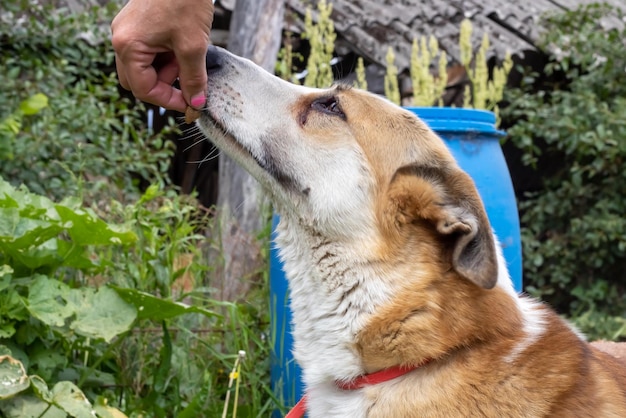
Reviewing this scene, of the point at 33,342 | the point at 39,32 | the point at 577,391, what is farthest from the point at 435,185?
the point at 39,32

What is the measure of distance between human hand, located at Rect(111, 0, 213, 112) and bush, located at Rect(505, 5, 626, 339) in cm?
454

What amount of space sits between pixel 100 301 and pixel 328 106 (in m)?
1.23

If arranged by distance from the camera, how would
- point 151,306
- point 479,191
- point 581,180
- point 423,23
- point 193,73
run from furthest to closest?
point 423,23 → point 581,180 → point 479,191 → point 151,306 → point 193,73

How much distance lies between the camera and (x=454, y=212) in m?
2.59

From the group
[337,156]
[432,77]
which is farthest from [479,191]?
[337,156]

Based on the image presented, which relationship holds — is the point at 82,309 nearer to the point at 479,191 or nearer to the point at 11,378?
the point at 11,378

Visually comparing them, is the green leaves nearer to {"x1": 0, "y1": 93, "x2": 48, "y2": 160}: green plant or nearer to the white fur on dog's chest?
the white fur on dog's chest

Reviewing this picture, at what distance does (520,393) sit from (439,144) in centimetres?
87

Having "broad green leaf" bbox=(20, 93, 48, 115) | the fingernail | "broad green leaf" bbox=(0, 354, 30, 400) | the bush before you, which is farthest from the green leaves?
the bush

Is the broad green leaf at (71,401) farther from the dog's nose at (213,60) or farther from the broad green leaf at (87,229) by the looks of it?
the dog's nose at (213,60)

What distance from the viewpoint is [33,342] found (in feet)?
11.2

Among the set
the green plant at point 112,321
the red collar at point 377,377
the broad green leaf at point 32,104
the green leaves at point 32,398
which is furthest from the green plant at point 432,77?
the green leaves at point 32,398

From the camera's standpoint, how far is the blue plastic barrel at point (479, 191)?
4.01 meters

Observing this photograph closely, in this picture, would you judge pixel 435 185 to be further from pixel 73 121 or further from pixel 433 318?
pixel 73 121
